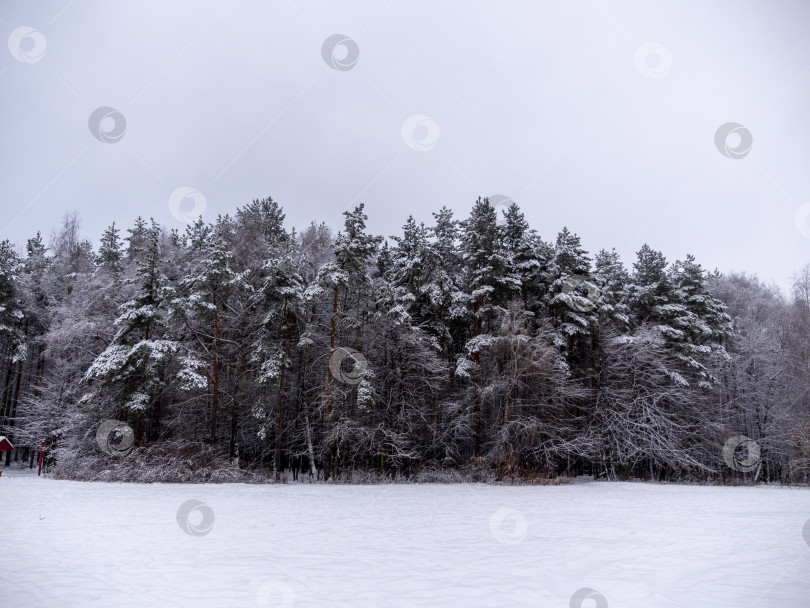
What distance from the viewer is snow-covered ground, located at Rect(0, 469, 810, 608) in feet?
20.7

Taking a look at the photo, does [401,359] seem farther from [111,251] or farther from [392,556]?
[111,251]

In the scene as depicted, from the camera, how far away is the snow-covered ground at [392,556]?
6301mm

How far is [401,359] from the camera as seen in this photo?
29.4 meters

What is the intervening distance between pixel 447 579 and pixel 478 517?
23.9 feet

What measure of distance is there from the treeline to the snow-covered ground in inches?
461

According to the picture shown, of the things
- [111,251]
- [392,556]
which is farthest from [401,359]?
[111,251]

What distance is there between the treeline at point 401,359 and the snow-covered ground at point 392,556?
1171 centimetres

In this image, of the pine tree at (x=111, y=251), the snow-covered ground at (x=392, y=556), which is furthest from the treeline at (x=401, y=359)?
the snow-covered ground at (x=392, y=556)

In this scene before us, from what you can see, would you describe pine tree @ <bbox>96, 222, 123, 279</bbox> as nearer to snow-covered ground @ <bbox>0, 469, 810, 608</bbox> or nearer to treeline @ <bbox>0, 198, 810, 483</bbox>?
treeline @ <bbox>0, 198, 810, 483</bbox>

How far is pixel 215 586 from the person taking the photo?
6.62 meters

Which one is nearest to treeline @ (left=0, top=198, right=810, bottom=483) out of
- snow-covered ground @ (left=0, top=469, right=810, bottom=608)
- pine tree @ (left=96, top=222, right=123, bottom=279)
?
pine tree @ (left=96, top=222, right=123, bottom=279)

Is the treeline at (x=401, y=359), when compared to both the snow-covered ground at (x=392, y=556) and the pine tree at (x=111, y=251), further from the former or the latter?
the snow-covered ground at (x=392, y=556)

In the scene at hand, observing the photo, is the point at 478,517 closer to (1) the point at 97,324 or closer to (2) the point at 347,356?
(2) the point at 347,356

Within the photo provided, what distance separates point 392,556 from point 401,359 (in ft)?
68.4
